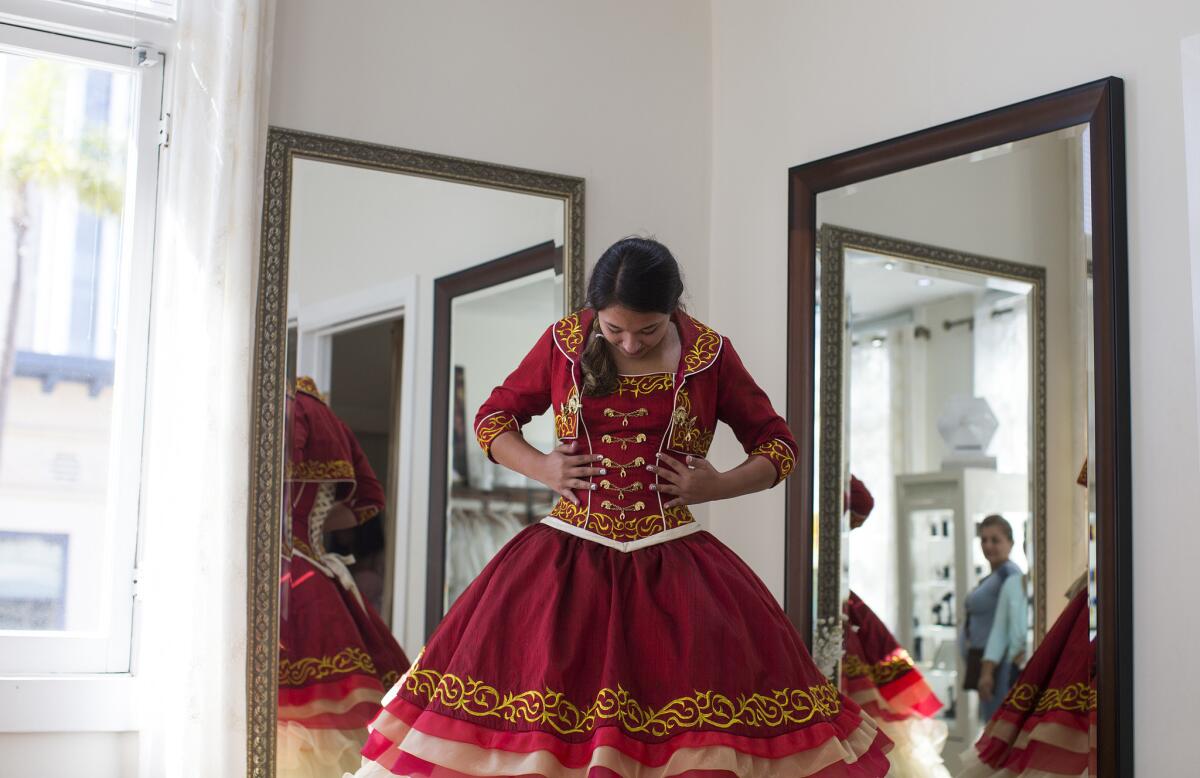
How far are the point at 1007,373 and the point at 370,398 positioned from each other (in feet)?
4.88

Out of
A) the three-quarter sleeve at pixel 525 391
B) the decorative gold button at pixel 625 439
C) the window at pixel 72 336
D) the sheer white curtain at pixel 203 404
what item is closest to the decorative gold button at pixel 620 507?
the decorative gold button at pixel 625 439

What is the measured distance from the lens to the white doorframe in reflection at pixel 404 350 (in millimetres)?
3064

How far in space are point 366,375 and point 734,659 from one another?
4.31 ft

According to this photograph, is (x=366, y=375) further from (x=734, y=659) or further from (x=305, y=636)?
(x=734, y=659)

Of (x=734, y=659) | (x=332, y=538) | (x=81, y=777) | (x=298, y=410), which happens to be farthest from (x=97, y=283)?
(x=734, y=659)

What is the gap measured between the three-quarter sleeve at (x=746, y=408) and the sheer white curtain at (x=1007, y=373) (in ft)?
2.56

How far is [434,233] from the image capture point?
129 inches

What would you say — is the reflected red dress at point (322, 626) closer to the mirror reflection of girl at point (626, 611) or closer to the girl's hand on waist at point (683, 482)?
the mirror reflection of girl at point (626, 611)

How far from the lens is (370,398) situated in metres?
3.18

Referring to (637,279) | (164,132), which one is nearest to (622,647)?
(637,279)

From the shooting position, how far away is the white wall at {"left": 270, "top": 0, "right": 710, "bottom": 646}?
3230 millimetres

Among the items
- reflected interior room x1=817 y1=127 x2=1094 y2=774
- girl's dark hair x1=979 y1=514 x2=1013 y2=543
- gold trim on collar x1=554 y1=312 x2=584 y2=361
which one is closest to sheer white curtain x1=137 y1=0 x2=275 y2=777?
gold trim on collar x1=554 y1=312 x2=584 y2=361

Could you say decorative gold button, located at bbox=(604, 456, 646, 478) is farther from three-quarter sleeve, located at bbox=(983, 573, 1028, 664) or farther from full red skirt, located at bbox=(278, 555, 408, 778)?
three-quarter sleeve, located at bbox=(983, 573, 1028, 664)

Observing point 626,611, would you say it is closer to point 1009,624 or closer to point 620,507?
point 620,507
